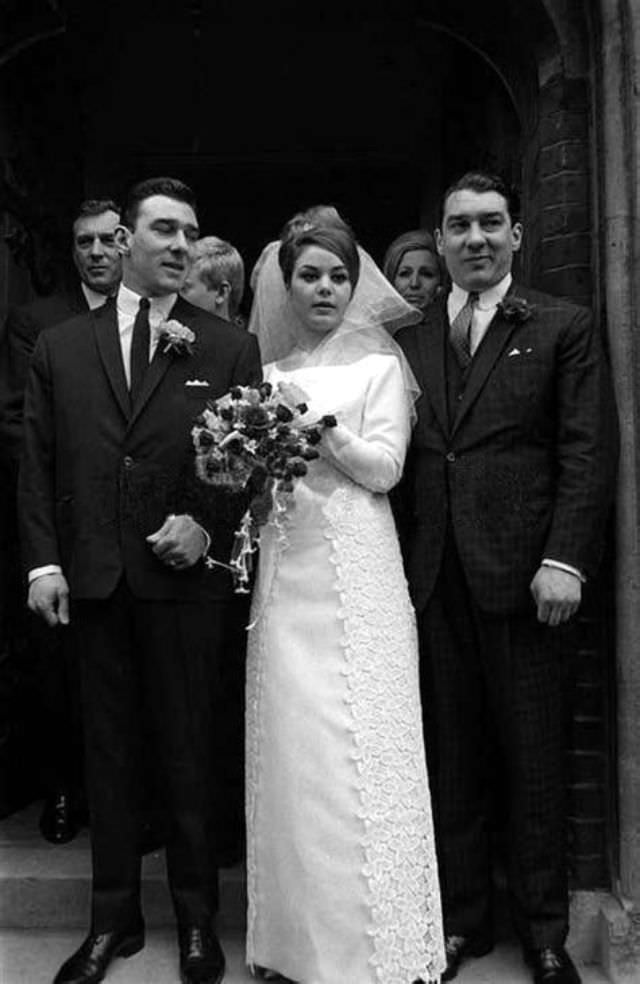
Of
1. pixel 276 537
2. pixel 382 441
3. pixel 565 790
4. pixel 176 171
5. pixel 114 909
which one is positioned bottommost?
pixel 114 909

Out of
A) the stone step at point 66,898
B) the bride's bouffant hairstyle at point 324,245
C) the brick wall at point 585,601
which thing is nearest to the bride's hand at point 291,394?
the bride's bouffant hairstyle at point 324,245

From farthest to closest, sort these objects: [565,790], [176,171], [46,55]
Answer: [176,171] < [46,55] < [565,790]

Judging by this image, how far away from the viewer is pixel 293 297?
378 centimetres

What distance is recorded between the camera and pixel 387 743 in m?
3.45

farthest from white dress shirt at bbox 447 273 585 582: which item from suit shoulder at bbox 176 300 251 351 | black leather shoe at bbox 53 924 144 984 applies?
black leather shoe at bbox 53 924 144 984

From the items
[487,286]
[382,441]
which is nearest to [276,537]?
[382,441]

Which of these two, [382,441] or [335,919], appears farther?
[382,441]

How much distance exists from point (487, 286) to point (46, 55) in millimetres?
2959

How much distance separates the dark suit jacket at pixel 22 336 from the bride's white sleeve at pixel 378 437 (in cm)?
140

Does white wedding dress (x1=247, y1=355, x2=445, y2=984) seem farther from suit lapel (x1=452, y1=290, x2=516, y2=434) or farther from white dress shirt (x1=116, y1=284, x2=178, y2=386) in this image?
white dress shirt (x1=116, y1=284, x2=178, y2=386)

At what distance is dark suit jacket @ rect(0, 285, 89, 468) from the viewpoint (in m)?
4.42

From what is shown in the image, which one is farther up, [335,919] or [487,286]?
[487,286]

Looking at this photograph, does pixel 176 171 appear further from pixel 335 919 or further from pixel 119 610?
pixel 335 919

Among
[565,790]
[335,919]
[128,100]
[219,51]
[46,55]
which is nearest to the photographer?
[335,919]
